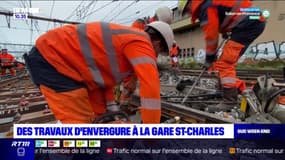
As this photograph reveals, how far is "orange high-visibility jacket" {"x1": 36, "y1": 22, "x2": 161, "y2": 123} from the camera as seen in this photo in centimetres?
111

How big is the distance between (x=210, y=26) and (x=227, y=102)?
2.29ft

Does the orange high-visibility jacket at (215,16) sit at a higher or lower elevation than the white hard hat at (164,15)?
lower

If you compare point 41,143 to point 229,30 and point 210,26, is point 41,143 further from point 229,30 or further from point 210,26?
point 229,30

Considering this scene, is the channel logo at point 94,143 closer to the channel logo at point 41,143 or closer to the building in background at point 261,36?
the channel logo at point 41,143

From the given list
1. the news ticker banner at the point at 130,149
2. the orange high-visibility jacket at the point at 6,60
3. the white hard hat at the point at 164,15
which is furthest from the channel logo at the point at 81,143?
the orange high-visibility jacket at the point at 6,60

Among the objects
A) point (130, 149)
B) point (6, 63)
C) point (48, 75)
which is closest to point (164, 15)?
point (48, 75)

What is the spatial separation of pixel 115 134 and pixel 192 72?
10.4 ft

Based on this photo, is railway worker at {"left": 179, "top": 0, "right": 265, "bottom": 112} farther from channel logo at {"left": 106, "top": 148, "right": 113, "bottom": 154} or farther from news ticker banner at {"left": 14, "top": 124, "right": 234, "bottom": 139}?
channel logo at {"left": 106, "top": 148, "right": 113, "bottom": 154}

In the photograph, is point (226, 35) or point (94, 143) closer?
point (94, 143)

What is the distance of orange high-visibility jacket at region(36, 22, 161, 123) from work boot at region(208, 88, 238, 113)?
91 centimetres

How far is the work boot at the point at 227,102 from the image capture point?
6.04 ft

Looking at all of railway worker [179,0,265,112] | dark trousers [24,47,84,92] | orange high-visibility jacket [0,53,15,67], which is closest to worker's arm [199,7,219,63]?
railway worker [179,0,265,112]

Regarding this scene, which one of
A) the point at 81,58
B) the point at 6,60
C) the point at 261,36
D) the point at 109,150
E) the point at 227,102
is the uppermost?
the point at 6,60

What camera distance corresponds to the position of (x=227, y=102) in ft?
6.40
